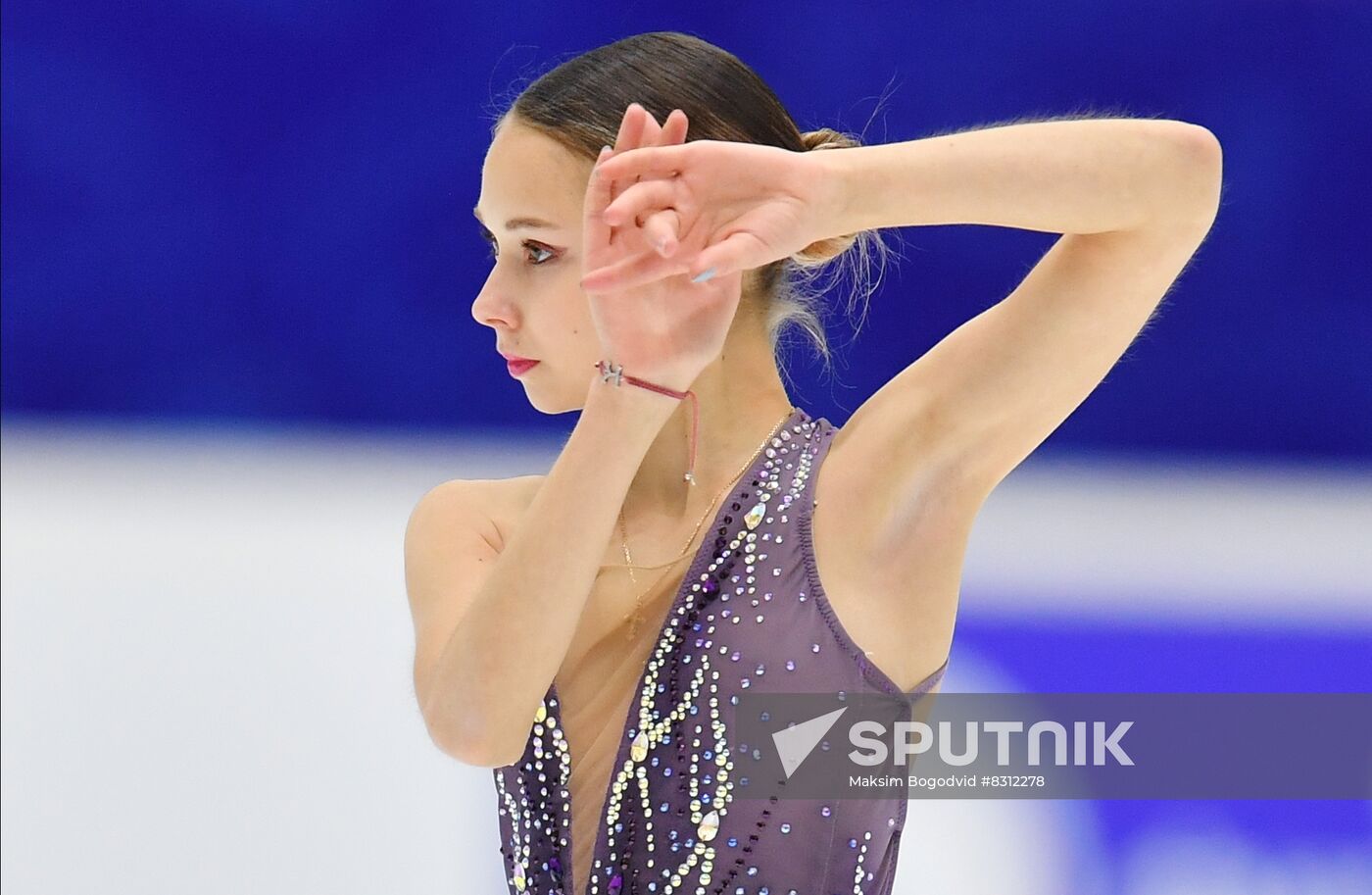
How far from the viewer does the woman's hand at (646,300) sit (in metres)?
1.36

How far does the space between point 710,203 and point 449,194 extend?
3277mm

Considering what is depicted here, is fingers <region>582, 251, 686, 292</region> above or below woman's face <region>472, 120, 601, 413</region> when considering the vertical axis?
below

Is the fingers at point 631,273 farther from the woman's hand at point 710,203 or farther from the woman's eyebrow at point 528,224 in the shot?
the woman's eyebrow at point 528,224

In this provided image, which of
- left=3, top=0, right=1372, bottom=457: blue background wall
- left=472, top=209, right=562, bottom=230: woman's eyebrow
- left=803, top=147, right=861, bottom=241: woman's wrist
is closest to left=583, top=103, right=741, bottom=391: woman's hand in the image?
left=803, top=147, right=861, bottom=241: woman's wrist

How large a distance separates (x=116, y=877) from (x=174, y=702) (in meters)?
0.57

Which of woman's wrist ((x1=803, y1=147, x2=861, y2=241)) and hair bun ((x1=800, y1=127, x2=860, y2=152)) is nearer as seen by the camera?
woman's wrist ((x1=803, y1=147, x2=861, y2=241))

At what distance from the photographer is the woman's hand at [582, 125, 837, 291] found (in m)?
1.31

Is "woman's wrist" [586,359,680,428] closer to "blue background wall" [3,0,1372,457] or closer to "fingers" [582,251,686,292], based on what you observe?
"fingers" [582,251,686,292]

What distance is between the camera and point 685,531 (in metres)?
1.73

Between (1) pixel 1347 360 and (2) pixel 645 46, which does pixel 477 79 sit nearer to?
(1) pixel 1347 360

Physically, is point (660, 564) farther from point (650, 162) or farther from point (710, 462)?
point (650, 162)

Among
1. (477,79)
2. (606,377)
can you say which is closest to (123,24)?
(477,79)

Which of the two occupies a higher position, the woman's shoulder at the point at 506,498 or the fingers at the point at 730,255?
the woman's shoulder at the point at 506,498

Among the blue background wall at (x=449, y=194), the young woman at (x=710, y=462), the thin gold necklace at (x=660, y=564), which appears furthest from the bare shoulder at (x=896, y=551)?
the blue background wall at (x=449, y=194)
